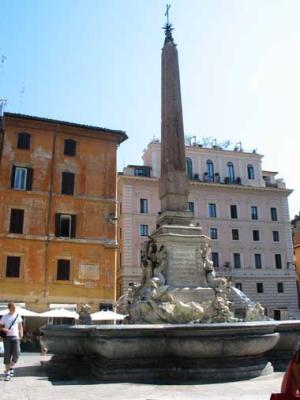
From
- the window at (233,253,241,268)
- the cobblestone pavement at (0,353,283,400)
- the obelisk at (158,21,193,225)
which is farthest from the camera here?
the window at (233,253,241,268)

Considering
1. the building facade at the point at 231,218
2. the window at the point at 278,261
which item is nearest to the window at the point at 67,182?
the building facade at the point at 231,218

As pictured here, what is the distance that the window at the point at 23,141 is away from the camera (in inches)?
1033

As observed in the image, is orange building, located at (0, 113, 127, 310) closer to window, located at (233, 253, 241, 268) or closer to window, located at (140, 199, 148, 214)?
window, located at (140, 199, 148, 214)

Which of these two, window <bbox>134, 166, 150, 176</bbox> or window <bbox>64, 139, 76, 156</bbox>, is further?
window <bbox>134, 166, 150, 176</bbox>

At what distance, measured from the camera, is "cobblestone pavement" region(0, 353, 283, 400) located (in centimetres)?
517

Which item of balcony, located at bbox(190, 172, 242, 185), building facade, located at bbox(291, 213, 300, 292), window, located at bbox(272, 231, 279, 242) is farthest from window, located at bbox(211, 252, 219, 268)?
building facade, located at bbox(291, 213, 300, 292)

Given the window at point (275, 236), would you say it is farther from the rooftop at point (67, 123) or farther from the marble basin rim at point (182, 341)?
the marble basin rim at point (182, 341)

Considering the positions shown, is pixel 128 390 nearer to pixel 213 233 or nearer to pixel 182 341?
pixel 182 341

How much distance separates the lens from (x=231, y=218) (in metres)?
39.7

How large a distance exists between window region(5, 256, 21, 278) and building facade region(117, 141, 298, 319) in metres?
12.2

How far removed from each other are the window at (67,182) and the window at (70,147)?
1.37 meters

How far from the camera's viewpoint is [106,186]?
2734cm

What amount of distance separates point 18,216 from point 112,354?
64.4 ft

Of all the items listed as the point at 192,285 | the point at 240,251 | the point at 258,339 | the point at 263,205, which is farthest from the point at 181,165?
the point at 263,205
